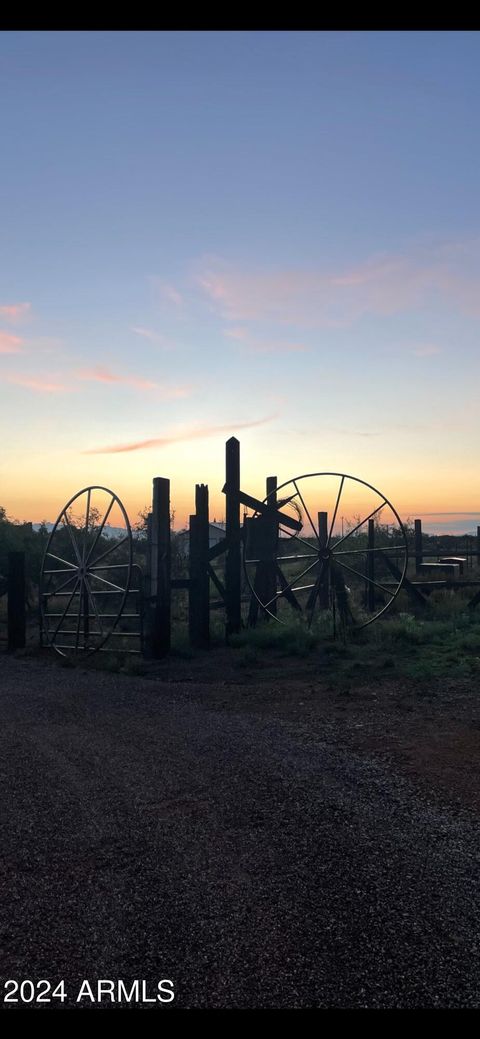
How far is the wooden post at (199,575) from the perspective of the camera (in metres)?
16.4

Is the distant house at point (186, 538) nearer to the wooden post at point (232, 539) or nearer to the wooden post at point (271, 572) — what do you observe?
the wooden post at point (271, 572)

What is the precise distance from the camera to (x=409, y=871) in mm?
4848

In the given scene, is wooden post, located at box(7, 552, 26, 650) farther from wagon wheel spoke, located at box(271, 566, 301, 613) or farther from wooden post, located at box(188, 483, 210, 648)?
wagon wheel spoke, located at box(271, 566, 301, 613)

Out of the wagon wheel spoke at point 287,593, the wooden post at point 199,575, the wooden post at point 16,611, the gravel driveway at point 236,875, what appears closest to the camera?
the gravel driveway at point 236,875

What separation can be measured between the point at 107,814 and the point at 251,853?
4.68 feet

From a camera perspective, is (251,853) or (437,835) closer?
(251,853)

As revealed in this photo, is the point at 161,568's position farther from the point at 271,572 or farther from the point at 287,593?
the point at 287,593

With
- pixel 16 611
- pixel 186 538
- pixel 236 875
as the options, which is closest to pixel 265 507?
pixel 16 611

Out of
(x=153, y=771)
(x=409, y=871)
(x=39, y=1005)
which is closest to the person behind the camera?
(x=39, y=1005)

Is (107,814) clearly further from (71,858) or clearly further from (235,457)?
(235,457)

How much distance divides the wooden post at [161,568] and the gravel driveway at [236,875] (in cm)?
710

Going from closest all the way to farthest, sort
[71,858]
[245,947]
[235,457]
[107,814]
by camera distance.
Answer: [245,947], [71,858], [107,814], [235,457]

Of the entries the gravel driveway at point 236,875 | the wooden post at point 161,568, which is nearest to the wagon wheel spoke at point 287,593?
the wooden post at point 161,568
